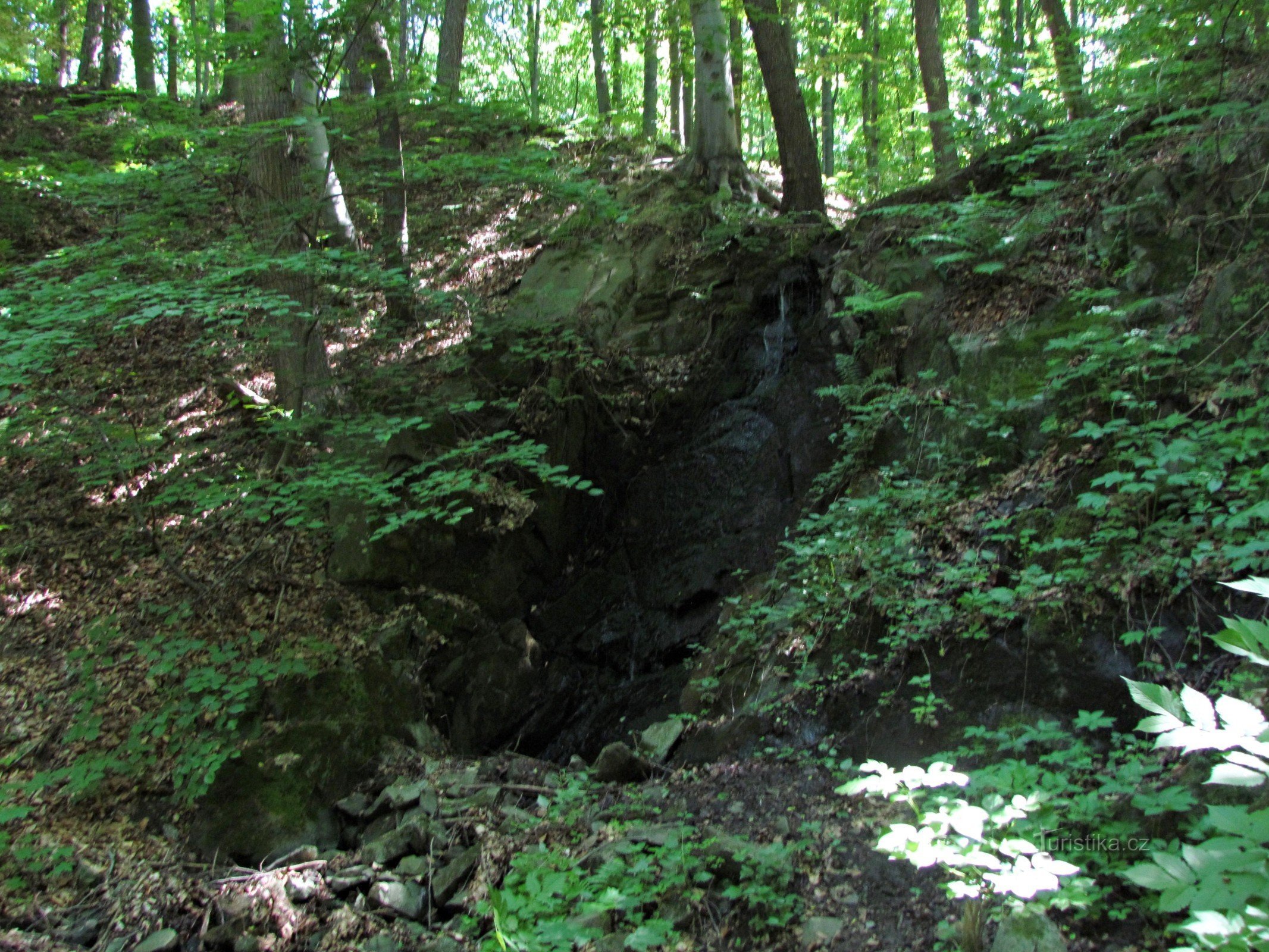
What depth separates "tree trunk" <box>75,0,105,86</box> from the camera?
15.9 meters

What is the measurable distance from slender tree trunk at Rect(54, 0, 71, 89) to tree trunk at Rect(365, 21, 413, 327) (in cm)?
1119

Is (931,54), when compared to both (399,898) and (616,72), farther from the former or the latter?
(399,898)

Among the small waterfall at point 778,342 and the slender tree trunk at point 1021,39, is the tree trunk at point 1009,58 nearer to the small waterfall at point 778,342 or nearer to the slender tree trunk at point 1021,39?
the slender tree trunk at point 1021,39

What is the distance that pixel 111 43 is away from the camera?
52.1 ft

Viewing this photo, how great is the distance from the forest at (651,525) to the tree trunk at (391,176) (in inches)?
3.9

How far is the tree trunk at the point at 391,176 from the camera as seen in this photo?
7.47 meters

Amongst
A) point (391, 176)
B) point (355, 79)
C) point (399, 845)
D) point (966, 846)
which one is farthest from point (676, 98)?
point (966, 846)

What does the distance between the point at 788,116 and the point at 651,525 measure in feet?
19.5

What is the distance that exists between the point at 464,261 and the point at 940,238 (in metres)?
6.94

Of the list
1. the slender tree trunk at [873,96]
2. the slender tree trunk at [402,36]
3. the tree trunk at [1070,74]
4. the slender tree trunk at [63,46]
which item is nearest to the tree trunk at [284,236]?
the slender tree trunk at [402,36]

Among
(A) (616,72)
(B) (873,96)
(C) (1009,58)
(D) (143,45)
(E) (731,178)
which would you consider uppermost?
(A) (616,72)

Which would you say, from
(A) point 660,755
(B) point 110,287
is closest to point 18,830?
(B) point 110,287

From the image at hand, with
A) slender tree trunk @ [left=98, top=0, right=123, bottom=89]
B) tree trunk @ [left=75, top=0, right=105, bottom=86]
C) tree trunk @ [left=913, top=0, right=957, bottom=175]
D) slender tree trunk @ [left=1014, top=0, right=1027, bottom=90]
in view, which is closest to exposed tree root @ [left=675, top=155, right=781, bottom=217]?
tree trunk @ [left=913, top=0, right=957, bottom=175]

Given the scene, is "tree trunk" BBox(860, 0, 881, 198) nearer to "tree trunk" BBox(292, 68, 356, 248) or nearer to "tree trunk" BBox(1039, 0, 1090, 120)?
"tree trunk" BBox(1039, 0, 1090, 120)
